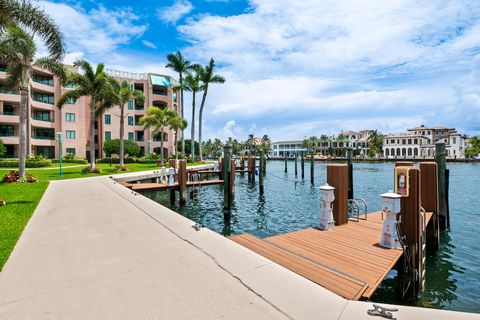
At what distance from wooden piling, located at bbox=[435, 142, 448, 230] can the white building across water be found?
9904 cm

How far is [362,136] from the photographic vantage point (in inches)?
5344

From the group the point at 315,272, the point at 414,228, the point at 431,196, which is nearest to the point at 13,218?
the point at 315,272

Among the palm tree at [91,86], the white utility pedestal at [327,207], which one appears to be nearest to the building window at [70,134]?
the palm tree at [91,86]

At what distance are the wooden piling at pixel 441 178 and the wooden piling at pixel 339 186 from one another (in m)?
5.56

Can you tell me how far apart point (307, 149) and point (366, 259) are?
137 meters

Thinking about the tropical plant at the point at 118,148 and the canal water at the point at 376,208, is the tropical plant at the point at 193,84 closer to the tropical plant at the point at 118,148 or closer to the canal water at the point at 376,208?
the tropical plant at the point at 118,148

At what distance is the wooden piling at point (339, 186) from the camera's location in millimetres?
8859

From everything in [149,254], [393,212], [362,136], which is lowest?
[149,254]

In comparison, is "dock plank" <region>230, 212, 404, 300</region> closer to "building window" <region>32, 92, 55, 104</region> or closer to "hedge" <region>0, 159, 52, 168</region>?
"hedge" <region>0, 159, 52, 168</region>

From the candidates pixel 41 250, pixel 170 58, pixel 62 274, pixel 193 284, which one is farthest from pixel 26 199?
pixel 170 58

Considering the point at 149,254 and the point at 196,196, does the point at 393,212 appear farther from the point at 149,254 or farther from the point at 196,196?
the point at 196,196

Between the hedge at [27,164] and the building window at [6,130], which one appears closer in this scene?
the hedge at [27,164]

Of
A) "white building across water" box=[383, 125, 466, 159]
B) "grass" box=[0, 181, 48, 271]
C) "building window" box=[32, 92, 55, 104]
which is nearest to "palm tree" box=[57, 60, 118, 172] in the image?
"grass" box=[0, 181, 48, 271]

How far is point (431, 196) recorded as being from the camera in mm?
10523
